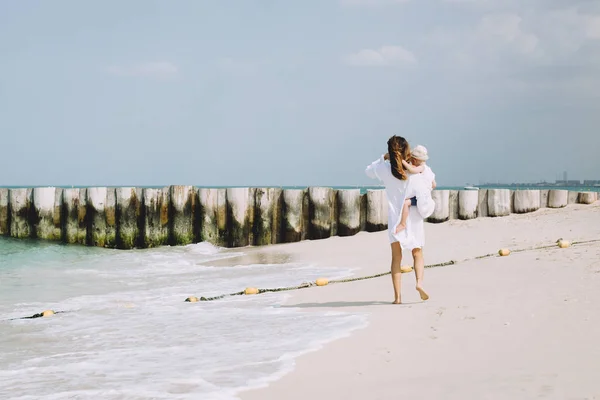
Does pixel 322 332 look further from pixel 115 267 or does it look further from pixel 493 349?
pixel 115 267

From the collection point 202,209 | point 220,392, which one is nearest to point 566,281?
point 220,392

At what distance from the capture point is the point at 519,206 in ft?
44.5

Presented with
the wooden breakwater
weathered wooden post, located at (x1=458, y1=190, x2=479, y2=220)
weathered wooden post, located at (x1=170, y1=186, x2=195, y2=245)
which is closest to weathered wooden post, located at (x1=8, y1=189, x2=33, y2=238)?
the wooden breakwater

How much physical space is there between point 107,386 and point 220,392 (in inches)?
29.9

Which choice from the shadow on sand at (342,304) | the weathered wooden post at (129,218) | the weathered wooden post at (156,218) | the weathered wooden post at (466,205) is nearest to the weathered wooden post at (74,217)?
the weathered wooden post at (129,218)

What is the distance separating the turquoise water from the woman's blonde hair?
1356mm

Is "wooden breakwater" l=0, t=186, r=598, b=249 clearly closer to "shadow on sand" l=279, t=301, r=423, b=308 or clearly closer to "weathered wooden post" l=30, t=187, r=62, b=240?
"weathered wooden post" l=30, t=187, r=62, b=240

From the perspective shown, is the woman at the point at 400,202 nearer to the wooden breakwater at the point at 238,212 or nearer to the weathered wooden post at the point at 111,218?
the wooden breakwater at the point at 238,212

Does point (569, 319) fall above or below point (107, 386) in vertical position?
above

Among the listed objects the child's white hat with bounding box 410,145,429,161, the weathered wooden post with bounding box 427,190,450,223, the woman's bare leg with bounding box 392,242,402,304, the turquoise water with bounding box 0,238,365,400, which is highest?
the child's white hat with bounding box 410,145,429,161

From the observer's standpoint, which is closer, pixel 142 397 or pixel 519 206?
pixel 142 397

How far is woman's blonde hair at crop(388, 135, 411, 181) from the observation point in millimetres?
5902

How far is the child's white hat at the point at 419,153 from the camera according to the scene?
596 cm

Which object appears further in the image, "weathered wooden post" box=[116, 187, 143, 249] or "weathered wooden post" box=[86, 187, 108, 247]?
"weathered wooden post" box=[86, 187, 108, 247]
